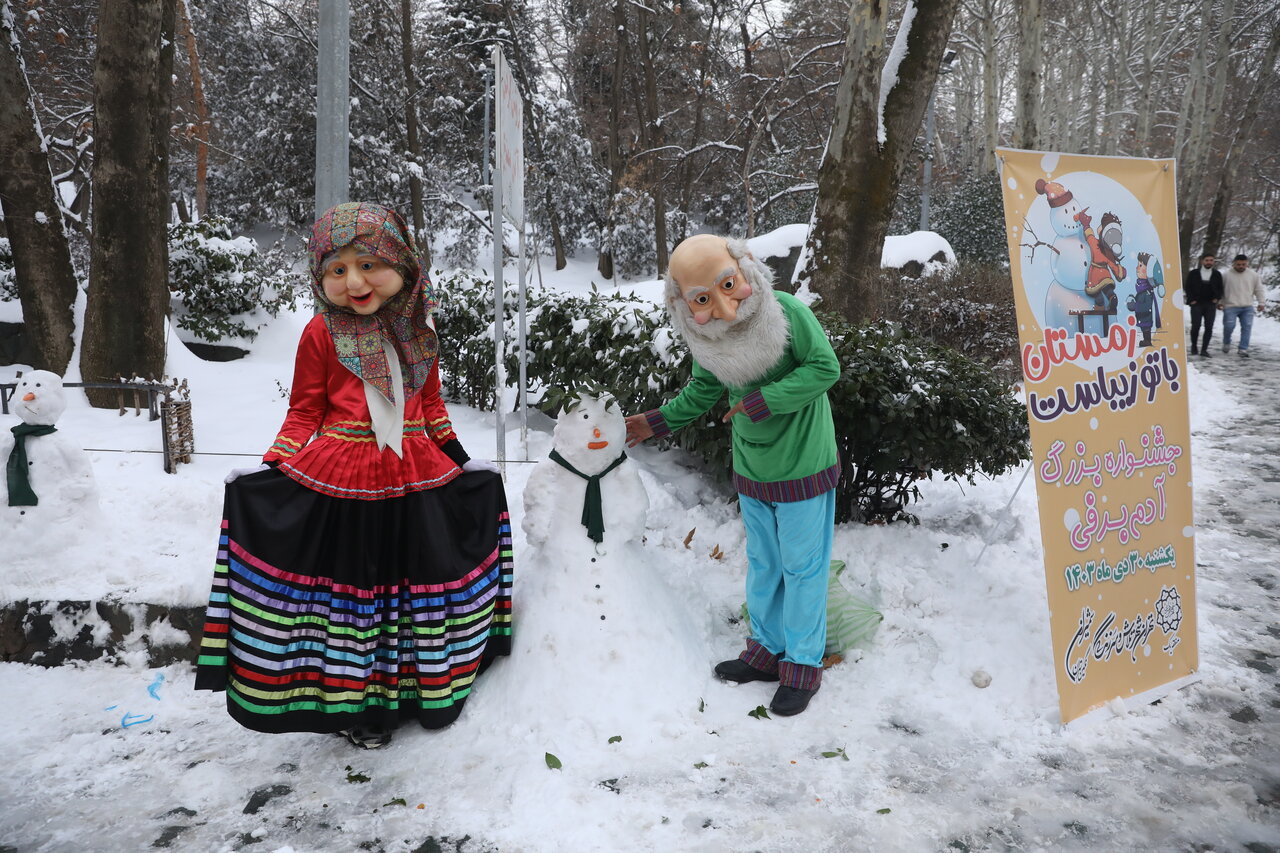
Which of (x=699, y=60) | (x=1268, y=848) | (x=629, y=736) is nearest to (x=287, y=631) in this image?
(x=629, y=736)

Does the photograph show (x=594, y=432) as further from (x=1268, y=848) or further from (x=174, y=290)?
(x=174, y=290)

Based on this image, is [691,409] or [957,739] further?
[691,409]

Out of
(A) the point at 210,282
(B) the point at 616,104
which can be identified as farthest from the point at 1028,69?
(A) the point at 210,282

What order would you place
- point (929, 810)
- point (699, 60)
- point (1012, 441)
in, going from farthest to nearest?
point (699, 60)
point (1012, 441)
point (929, 810)

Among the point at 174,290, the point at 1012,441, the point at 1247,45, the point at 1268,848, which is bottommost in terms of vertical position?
the point at 1268,848

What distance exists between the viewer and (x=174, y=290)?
27.9ft

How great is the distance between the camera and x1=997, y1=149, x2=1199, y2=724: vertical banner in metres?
2.81

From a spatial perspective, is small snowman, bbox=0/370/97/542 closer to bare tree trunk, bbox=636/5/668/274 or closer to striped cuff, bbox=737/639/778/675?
striped cuff, bbox=737/639/778/675

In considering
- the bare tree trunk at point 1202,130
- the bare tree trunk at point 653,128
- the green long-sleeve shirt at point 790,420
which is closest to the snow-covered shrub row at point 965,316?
the green long-sleeve shirt at point 790,420

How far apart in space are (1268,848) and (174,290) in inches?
380

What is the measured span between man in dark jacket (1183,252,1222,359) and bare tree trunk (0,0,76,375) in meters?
14.3

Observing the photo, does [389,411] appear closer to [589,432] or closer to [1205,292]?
[589,432]

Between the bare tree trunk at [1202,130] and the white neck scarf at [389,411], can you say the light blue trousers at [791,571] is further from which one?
the bare tree trunk at [1202,130]

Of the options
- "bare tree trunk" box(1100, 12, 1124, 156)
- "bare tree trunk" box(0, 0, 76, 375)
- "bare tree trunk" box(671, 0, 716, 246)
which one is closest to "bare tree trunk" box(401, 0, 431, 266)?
"bare tree trunk" box(671, 0, 716, 246)
